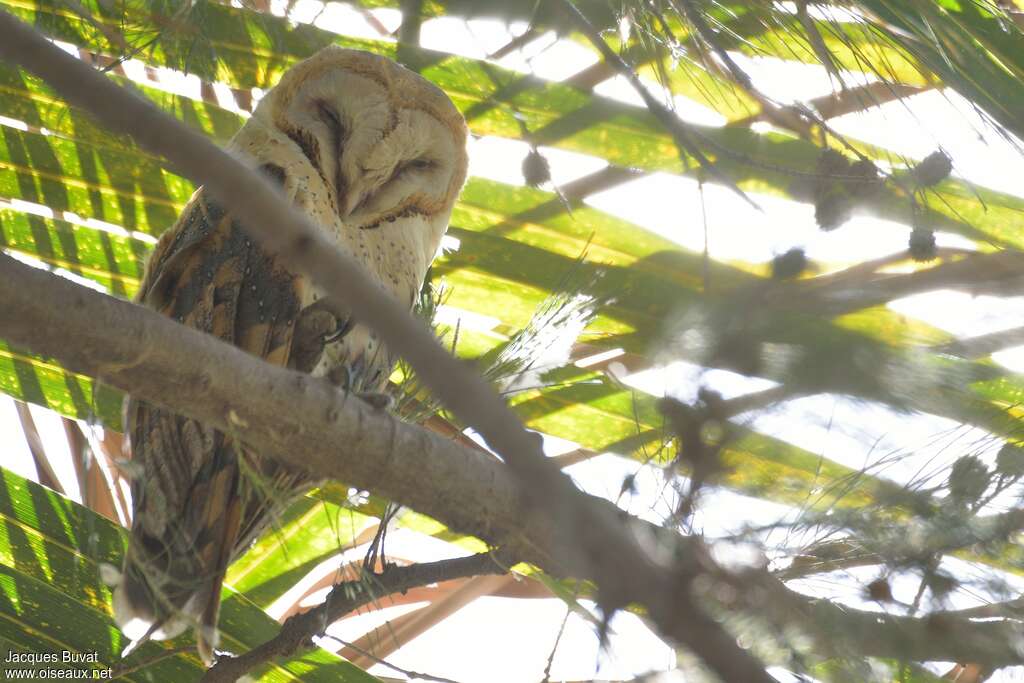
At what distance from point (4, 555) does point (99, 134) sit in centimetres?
94

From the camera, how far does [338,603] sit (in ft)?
5.49

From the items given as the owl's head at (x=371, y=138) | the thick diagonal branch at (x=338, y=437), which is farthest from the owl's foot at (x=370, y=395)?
the owl's head at (x=371, y=138)

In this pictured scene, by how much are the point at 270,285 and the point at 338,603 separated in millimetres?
598

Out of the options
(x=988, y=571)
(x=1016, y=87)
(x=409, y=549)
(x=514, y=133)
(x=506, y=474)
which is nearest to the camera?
(x=988, y=571)

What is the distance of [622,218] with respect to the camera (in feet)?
7.97

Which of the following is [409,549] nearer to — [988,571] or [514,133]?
[514,133]

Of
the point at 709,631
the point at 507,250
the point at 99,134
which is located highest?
the point at 99,134

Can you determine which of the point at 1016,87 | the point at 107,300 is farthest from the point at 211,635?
the point at 1016,87

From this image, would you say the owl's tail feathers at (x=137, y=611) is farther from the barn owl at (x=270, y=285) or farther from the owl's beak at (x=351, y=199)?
the owl's beak at (x=351, y=199)

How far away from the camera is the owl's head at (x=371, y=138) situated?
2232 mm

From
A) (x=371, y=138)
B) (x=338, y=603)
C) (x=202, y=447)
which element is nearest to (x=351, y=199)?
(x=371, y=138)

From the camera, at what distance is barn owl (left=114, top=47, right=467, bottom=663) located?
6.02ft

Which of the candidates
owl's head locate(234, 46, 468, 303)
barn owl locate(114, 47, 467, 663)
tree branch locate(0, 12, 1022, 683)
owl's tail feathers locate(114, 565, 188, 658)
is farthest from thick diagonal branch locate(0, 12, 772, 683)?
owl's head locate(234, 46, 468, 303)

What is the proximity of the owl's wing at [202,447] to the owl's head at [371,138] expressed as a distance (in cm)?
28
